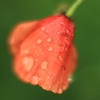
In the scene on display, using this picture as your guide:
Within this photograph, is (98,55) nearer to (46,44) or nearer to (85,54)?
(85,54)

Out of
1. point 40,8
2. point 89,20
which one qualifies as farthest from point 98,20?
point 40,8

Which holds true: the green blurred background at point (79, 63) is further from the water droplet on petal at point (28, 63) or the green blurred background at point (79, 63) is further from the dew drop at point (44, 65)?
the dew drop at point (44, 65)

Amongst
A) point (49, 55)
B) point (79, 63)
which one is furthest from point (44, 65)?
point (79, 63)

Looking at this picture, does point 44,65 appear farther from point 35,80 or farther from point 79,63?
point 79,63

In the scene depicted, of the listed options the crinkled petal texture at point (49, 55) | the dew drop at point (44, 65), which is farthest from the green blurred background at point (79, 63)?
the dew drop at point (44, 65)

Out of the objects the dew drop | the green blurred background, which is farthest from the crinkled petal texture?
the green blurred background

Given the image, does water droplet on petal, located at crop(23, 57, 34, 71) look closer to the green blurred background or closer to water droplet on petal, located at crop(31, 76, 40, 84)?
water droplet on petal, located at crop(31, 76, 40, 84)
